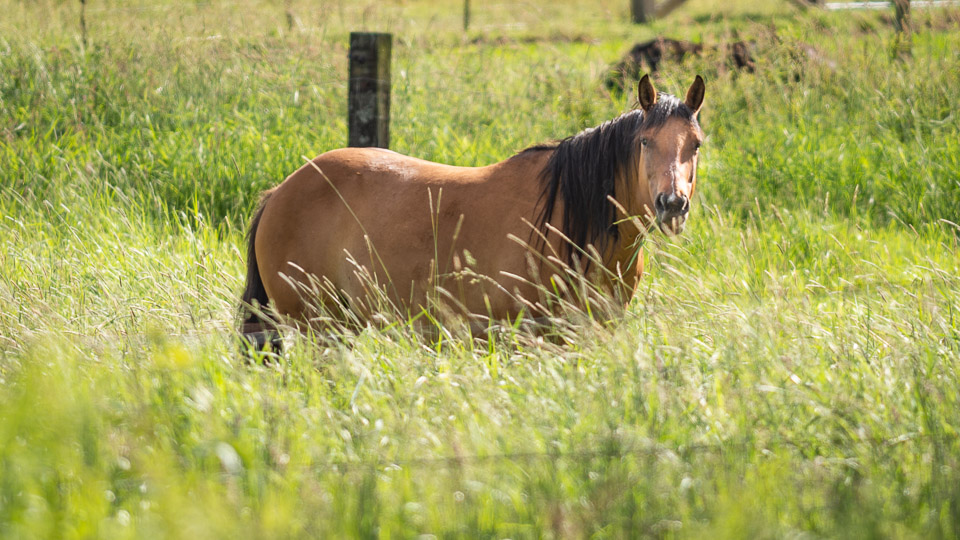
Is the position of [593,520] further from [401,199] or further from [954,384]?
[401,199]

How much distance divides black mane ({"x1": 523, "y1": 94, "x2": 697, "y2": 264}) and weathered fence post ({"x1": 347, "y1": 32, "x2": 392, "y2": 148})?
190cm

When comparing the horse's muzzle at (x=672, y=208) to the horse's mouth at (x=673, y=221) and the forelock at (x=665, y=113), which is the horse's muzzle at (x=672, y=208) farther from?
the forelock at (x=665, y=113)

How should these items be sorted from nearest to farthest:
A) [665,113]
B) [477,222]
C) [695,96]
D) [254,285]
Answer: [665,113]
[695,96]
[477,222]
[254,285]

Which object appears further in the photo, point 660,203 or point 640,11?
point 640,11

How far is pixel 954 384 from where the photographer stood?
3.03 m

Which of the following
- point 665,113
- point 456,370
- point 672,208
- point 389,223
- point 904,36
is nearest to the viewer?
point 456,370

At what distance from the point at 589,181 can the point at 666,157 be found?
454 millimetres

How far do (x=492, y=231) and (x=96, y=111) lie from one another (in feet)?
15.3

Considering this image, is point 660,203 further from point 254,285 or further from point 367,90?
point 367,90

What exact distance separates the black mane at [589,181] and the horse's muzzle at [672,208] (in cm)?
36

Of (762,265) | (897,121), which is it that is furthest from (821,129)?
(762,265)

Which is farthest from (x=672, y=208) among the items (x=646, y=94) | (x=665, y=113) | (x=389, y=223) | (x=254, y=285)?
(x=254, y=285)

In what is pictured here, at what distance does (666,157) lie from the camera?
349 centimetres

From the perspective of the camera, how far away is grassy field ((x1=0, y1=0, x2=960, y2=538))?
7.53 feet
